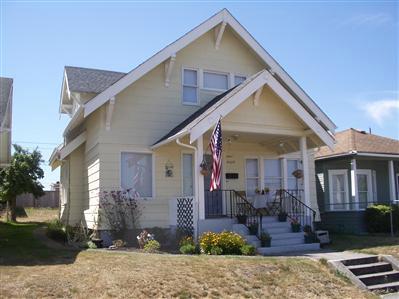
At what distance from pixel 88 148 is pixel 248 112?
20.8 ft

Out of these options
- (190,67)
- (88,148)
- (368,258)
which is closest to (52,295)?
(368,258)

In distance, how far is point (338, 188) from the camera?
75.1ft

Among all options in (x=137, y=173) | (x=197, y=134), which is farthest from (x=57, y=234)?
(x=197, y=134)

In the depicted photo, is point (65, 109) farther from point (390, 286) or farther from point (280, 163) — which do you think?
point (390, 286)

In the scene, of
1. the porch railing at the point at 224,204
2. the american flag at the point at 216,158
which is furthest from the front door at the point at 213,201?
the american flag at the point at 216,158

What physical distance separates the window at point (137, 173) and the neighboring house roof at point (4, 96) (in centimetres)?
420

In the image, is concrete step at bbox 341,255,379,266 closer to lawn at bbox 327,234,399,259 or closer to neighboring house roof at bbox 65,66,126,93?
lawn at bbox 327,234,399,259

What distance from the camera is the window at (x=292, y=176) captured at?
19.7 meters

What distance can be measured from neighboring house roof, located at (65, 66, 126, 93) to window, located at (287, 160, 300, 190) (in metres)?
7.71

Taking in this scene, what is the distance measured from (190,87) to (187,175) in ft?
10.9

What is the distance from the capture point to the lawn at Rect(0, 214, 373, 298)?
9062mm

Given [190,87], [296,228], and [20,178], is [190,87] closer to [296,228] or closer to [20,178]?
[296,228]

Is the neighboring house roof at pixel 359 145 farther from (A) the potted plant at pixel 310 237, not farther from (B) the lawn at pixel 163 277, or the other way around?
(B) the lawn at pixel 163 277

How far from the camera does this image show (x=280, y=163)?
63.6 ft
